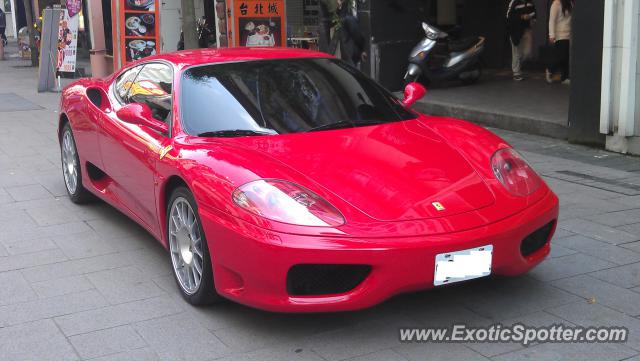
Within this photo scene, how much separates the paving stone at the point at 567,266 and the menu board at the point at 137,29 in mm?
10707

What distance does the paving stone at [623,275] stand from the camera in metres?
4.34

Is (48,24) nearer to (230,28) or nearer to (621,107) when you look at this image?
(230,28)

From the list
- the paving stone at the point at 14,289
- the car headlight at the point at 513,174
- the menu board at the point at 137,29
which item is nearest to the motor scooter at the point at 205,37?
the menu board at the point at 137,29

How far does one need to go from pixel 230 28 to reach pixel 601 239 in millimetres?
9280

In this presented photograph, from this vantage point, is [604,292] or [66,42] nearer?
[604,292]

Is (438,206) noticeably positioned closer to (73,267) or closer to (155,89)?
(155,89)

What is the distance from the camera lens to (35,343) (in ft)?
12.5

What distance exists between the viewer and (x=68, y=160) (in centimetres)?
666

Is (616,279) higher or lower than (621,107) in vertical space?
lower

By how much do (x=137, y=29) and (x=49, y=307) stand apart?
1066cm

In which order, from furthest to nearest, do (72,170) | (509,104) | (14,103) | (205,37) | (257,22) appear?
(205,37)
(14,103)
(257,22)
(509,104)
(72,170)

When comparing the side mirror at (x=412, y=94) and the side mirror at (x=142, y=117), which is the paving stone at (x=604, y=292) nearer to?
the side mirror at (x=412, y=94)

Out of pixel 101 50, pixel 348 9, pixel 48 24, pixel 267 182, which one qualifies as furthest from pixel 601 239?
pixel 101 50

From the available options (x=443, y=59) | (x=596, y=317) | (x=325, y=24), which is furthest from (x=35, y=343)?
(x=325, y=24)
